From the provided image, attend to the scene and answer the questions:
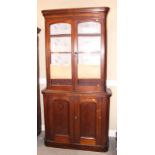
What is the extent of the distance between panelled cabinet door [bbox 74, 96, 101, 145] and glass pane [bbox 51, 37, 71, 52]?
0.88m

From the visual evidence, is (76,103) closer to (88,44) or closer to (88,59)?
(88,59)

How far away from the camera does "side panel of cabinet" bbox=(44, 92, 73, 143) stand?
9.70 ft

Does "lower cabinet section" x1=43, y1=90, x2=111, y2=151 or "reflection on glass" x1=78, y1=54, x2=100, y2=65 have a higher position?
"reflection on glass" x1=78, y1=54, x2=100, y2=65

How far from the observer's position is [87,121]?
9.48ft

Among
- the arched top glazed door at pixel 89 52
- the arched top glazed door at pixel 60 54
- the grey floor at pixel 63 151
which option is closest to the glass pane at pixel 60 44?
the arched top glazed door at pixel 60 54

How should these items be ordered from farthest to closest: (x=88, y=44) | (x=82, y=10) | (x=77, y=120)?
(x=88, y=44) → (x=77, y=120) → (x=82, y=10)

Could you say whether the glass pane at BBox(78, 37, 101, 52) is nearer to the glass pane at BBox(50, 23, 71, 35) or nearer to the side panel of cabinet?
the glass pane at BBox(50, 23, 71, 35)

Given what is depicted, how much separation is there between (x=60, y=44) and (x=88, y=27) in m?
0.55

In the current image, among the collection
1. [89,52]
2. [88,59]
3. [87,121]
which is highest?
[89,52]

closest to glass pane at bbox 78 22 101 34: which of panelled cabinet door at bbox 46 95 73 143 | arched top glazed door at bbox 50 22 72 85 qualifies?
arched top glazed door at bbox 50 22 72 85

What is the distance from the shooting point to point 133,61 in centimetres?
76

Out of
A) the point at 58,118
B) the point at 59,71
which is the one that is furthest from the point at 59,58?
the point at 58,118
